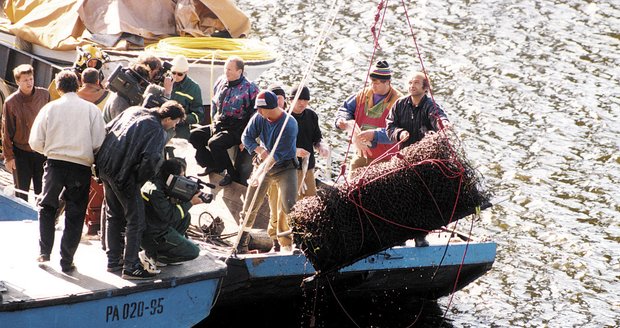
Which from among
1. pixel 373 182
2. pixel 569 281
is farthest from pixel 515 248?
pixel 373 182

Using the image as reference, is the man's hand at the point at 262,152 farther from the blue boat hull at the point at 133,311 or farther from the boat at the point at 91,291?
the blue boat hull at the point at 133,311

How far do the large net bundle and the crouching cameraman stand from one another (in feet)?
3.52

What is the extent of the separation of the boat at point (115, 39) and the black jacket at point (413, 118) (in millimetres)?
4339

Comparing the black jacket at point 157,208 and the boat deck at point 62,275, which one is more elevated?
the black jacket at point 157,208

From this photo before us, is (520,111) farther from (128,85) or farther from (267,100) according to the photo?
(128,85)

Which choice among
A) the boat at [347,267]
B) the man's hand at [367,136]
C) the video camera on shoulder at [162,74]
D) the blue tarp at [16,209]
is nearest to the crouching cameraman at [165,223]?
the boat at [347,267]

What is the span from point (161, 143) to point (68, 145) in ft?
2.65

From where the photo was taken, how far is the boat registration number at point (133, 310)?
10938 mm

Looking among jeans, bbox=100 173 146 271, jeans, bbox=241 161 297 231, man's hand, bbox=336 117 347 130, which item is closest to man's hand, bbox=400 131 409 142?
Answer: man's hand, bbox=336 117 347 130

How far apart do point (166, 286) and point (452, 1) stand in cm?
1651

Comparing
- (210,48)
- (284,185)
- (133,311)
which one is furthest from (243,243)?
(210,48)

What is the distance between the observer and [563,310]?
1440 cm

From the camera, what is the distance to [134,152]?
10602 millimetres

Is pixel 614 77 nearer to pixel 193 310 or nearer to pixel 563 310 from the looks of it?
pixel 563 310
